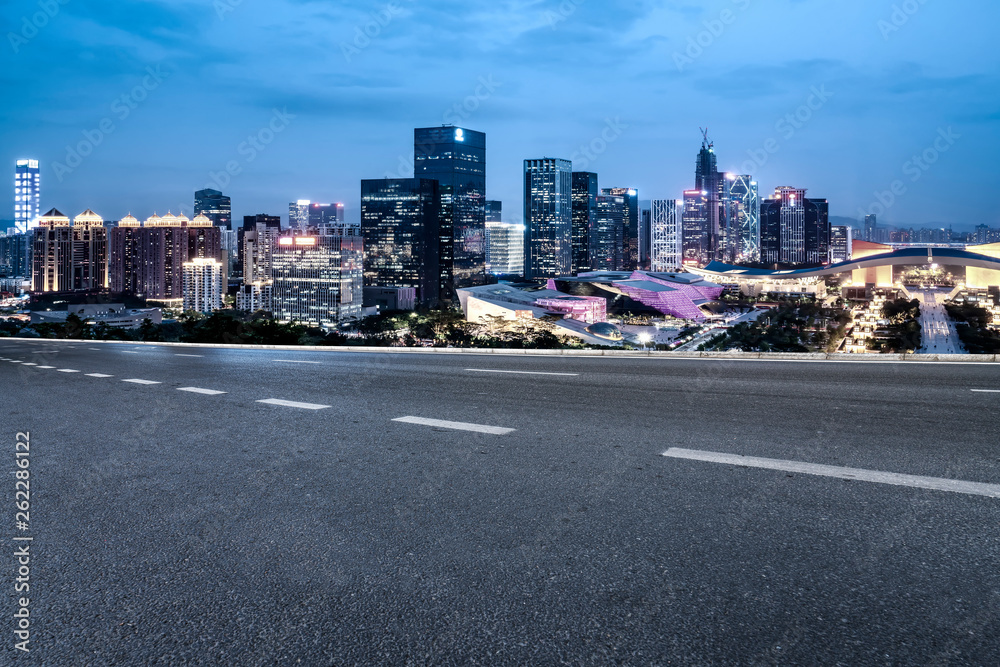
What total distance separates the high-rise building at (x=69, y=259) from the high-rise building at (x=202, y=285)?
74.4 feet

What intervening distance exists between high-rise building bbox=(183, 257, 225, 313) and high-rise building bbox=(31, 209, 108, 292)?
22.7 meters

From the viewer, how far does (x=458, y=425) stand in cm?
627

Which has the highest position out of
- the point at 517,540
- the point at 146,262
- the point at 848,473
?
the point at 146,262

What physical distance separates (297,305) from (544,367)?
16437 cm

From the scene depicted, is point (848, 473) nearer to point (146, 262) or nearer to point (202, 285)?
point (202, 285)

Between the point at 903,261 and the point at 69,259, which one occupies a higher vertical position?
the point at 69,259

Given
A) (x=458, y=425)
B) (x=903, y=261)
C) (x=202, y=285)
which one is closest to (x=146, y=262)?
(x=202, y=285)

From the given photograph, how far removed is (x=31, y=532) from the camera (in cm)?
367

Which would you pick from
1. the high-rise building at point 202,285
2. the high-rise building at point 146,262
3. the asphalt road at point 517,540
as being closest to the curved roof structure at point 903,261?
the asphalt road at point 517,540

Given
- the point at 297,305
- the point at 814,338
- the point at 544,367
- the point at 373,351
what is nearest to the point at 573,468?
the point at 544,367

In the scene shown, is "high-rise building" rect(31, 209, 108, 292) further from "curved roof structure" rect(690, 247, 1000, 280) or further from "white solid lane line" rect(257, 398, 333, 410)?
"white solid lane line" rect(257, 398, 333, 410)

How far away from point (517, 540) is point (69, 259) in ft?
715

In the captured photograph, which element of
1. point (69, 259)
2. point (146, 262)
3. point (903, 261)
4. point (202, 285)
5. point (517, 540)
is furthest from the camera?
point (146, 262)

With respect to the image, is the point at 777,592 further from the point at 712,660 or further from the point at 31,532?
the point at 31,532
